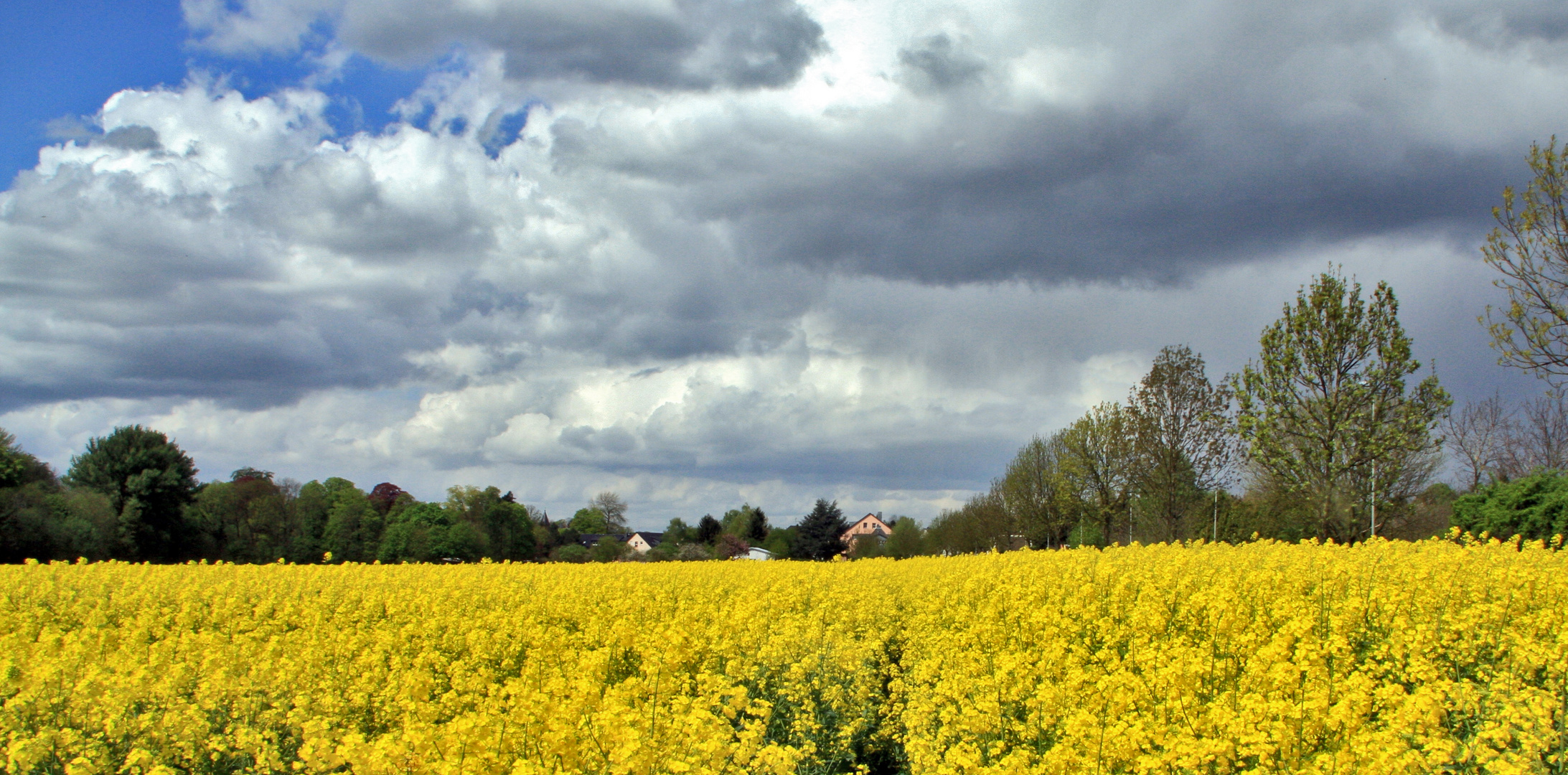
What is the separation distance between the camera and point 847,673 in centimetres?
959

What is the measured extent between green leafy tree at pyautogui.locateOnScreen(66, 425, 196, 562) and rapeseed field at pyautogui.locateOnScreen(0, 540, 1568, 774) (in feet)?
143

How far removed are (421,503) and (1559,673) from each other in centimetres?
7471

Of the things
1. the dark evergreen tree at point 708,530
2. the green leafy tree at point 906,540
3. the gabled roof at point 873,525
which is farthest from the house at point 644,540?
the green leafy tree at point 906,540

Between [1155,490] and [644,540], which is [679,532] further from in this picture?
[1155,490]

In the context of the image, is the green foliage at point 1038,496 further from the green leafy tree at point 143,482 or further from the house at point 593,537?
the house at point 593,537

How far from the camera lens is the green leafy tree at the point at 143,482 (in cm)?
5081

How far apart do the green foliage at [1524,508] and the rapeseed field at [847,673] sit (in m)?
14.1

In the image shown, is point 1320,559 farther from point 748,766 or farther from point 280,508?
point 280,508

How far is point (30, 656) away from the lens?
32.4 ft

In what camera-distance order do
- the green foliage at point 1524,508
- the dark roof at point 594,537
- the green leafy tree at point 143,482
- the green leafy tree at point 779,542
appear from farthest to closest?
the dark roof at point 594,537
the green leafy tree at point 779,542
the green leafy tree at point 143,482
the green foliage at point 1524,508

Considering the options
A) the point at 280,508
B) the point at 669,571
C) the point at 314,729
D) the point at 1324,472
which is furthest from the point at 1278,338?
the point at 280,508

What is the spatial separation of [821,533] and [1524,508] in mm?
51595

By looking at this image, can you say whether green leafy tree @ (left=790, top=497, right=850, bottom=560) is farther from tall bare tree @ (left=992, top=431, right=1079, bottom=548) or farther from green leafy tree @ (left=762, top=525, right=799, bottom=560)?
tall bare tree @ (left=992, top=431, right=1079, bottom=548)

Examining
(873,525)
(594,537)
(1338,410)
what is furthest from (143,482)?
(873,525)
